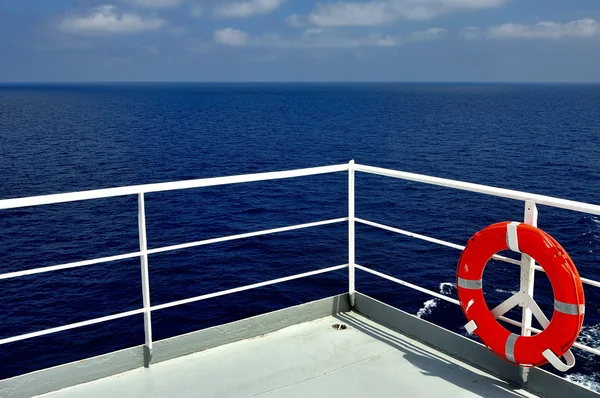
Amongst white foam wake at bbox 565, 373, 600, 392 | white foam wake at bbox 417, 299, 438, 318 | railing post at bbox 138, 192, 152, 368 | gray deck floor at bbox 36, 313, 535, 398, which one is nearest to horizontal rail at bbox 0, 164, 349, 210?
railing post at bbox 138, 192, 152, 368

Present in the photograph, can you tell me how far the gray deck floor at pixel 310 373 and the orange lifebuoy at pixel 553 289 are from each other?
0.23m

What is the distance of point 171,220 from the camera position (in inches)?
824

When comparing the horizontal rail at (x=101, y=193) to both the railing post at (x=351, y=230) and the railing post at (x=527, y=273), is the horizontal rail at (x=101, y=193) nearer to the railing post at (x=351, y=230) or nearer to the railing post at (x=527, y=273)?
the railing post at (x=351, y=230)

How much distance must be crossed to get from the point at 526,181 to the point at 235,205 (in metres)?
12.9

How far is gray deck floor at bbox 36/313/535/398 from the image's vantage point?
2.83 m

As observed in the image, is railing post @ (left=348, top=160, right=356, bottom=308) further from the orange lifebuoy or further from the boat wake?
the boat wake

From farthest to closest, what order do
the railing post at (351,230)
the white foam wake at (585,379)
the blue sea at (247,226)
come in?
the blue sea at (247,226) < the white foam wake at (585,379) < the railing post at (351,230)

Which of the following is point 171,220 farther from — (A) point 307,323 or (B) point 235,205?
(A) point 307,323

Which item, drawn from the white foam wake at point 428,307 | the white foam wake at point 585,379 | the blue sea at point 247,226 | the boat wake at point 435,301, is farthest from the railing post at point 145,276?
the white foam wake at point 428,307

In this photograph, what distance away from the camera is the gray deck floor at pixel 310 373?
2.83m

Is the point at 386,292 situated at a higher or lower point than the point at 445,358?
lower

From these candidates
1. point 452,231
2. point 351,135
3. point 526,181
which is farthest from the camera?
point 351,135

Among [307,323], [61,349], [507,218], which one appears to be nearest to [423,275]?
[507,218]

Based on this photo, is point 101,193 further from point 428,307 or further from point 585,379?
point 428,307
